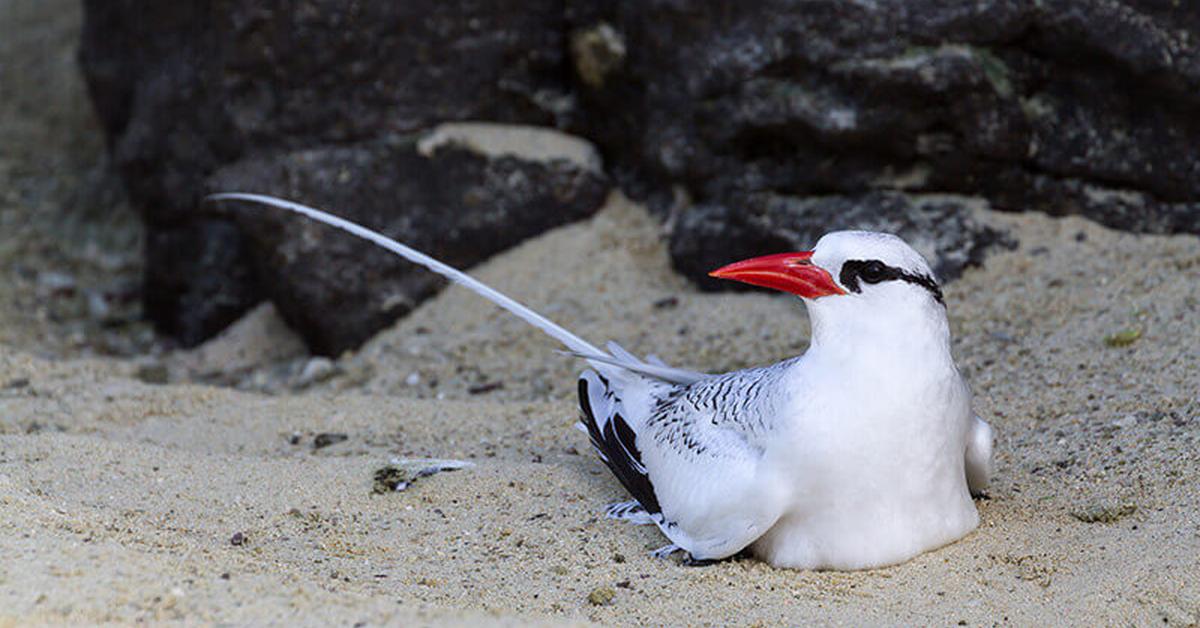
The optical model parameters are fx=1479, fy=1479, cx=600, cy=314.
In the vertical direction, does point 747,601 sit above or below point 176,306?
above

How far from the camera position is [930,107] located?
251 inches

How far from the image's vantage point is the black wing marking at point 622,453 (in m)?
4.67

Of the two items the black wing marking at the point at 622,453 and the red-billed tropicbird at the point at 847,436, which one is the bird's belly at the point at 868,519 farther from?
the black wing marking at the point at 622,453

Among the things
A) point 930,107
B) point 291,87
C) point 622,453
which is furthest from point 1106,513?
point 291,87

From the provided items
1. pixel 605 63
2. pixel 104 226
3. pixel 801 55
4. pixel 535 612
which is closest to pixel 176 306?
pixel 104 226

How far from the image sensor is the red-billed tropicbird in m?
4.05

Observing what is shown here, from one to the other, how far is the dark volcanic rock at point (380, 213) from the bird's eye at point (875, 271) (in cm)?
349

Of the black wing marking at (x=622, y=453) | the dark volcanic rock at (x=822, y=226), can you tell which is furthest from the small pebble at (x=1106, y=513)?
the dark volcanic rock at (x=822, y=226)

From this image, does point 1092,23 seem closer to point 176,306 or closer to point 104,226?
point 176,306

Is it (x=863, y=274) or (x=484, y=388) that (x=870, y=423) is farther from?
(x=484, y=388)

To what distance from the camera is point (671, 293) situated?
7090 mm

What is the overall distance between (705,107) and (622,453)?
245cm

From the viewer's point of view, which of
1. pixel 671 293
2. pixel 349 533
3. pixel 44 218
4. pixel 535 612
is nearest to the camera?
pixel 535 612

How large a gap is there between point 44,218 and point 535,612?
628 centimetres
